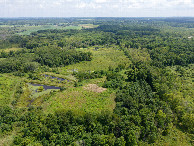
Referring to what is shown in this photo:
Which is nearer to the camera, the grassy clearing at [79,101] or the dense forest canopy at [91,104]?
the dense forest canopy at [91,104]

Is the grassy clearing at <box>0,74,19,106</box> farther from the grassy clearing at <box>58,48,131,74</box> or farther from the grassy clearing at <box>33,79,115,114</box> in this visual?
the grassy clearing at <box>58,48,131,74</box>

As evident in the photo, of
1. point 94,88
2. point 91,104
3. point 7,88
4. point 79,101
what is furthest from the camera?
point 94,88

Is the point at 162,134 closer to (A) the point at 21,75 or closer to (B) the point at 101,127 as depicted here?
(B) the point at 101,127

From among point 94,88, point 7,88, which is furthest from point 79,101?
point 7,88

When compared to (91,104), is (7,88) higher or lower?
higher

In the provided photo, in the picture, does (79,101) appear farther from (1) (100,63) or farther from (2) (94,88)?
(1) (100,63)

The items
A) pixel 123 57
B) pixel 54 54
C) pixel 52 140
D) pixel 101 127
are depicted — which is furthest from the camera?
Answer: pixel 123 57

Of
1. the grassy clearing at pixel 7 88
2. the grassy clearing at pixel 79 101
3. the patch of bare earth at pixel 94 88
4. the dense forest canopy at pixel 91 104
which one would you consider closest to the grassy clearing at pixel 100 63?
the dense forest canopy at pixel 91 104

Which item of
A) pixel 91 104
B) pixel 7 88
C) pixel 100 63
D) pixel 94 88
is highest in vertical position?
pixel 100 63

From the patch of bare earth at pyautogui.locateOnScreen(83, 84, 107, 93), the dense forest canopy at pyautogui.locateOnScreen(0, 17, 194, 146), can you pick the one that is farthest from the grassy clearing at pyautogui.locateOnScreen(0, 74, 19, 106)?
the patch of bare earth at pyautogui.locateOnScreen(83, 84, 107, 93)

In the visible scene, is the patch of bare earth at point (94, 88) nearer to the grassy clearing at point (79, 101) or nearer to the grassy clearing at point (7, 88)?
the grassy clearing at point (79, 101)

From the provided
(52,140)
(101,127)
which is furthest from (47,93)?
(101,127)
